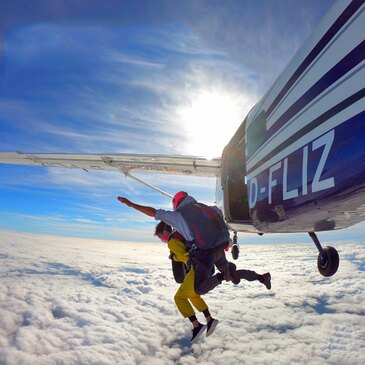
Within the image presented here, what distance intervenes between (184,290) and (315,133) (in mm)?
2316

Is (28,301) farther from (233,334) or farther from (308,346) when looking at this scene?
(308,346)

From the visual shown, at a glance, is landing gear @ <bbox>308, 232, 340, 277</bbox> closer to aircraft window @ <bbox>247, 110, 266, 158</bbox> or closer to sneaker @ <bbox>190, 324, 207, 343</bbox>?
aircraft window @ <bbox>247, 110, 266, 158</bbox>

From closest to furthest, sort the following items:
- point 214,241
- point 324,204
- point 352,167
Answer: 1. point 352,167
2. point 324,204
3. point 214,241

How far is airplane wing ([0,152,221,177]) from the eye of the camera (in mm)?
7688

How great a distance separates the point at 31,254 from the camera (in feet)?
390

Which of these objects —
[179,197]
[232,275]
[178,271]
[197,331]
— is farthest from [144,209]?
[197,331]

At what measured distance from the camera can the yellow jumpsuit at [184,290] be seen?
3105 mm

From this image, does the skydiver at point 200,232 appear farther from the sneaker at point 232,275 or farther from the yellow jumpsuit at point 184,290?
the yellow jumpsuit at point 184,290

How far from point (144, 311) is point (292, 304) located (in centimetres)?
9125

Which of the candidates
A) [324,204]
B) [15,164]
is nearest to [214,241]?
[324,204]

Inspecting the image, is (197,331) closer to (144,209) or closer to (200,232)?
(200,232)

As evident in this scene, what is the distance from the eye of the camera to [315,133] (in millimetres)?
2225

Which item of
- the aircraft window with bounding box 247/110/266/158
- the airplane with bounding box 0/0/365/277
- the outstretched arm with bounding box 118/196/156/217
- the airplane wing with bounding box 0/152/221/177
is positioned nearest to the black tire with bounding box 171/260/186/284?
the outstretched arm with bounding box 118/196/156/217

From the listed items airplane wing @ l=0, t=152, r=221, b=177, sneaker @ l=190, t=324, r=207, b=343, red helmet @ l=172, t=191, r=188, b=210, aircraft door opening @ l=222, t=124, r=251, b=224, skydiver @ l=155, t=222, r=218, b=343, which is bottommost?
sneaker @ l=190, t=324, r=207, b=343
